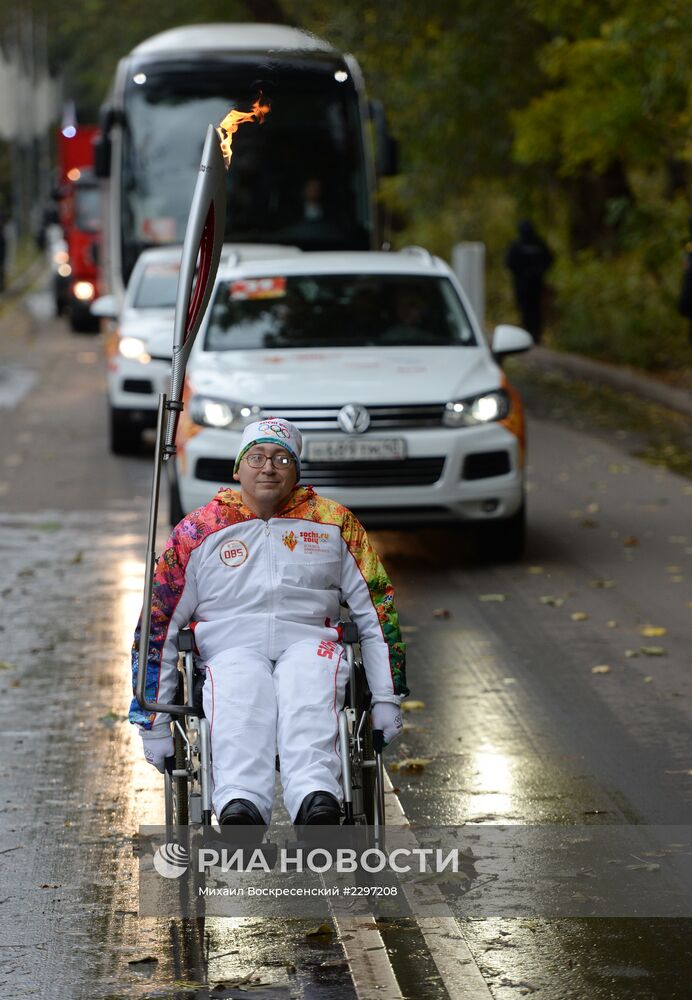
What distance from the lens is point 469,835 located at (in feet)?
19.7

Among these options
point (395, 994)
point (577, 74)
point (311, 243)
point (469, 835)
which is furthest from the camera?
point (577, 74)

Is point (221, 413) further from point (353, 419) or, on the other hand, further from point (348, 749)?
point (348, 749)

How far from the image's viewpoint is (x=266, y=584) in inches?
213

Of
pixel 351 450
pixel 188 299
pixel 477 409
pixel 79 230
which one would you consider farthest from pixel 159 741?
pixel 79 230

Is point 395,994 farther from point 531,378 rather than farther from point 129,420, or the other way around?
point 531,378

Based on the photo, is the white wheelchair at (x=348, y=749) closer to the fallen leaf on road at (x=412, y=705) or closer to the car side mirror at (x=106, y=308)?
the fallen leaf on road at (x=412, y=705)

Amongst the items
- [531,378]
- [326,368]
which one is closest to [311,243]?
[531,378]

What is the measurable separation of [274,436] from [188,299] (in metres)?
0.52

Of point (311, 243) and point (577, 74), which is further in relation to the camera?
point (577, 74)

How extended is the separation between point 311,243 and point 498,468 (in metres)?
10.7

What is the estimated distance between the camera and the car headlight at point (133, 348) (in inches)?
651

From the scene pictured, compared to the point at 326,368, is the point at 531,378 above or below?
below

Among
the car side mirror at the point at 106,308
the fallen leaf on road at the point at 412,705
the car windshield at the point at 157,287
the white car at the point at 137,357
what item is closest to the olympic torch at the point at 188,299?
the fallen leaf on road at the point at 412,705

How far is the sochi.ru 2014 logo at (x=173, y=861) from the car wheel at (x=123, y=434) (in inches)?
436
